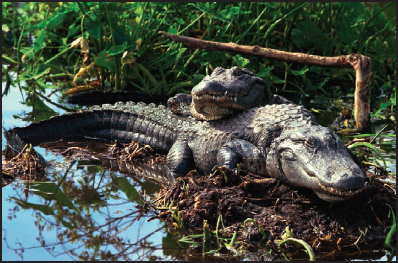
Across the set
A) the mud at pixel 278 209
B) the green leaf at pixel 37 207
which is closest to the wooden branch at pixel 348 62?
the mud at pixel 278 209

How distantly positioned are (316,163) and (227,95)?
1.31m

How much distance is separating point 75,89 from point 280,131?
12.5 feet

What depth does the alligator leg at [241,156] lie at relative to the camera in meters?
4.41

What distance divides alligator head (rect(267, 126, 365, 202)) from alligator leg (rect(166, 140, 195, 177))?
2.93ft

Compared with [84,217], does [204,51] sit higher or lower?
higher

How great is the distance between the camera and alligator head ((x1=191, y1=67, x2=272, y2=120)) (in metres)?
4.82

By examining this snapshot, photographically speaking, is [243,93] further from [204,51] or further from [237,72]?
[204,51]

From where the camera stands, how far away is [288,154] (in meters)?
4.05

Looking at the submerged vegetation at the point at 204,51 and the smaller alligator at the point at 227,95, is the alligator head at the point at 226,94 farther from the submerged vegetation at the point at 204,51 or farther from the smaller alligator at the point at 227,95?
the submerged vegetation at the point at 204,51

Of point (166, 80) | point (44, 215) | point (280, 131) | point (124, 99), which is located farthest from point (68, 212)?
point (166, 80)

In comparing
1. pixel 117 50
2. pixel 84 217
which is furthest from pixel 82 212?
pixel 117 50

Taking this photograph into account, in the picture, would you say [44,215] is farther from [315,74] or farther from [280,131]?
[315,74]

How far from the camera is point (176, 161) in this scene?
4906 mm

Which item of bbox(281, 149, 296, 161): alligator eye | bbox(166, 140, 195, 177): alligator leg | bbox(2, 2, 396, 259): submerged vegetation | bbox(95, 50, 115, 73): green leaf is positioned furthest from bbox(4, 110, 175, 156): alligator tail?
bbox(281, 149, 296, 161): alligator eye
